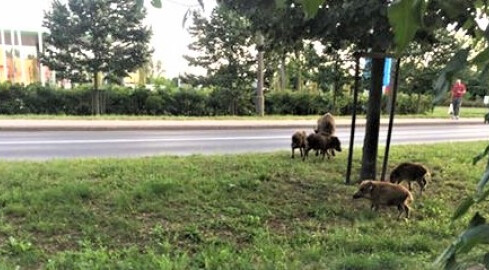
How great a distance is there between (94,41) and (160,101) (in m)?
3.76

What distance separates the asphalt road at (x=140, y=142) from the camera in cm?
1225

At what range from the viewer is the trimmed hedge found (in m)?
22.6

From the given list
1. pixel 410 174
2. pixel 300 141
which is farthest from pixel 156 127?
pixel 410 174

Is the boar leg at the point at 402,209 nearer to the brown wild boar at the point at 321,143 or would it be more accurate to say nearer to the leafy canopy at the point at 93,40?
the brown wild boar at the point at 321,143

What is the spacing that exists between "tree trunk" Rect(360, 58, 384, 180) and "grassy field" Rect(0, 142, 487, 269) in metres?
0.49

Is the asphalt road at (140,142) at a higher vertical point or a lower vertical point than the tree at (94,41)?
lower

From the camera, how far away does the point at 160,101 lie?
24484 millimetres

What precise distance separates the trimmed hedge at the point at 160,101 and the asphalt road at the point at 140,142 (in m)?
6.35

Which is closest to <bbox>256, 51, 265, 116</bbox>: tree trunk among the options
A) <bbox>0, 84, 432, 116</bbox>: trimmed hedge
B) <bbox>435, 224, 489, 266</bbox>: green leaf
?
<bbox>0, 84, 432, 116</bbox>: trimmed hedge

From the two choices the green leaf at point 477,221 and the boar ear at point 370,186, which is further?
the boar ear at point 370,186

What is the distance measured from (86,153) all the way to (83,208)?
6514mm

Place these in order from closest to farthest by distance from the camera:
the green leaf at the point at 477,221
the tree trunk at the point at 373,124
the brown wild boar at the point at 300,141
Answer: the green leaf at the point at 477,221, the tree trunk at the point at 373,124, the brown wild boar at the point at 300,141

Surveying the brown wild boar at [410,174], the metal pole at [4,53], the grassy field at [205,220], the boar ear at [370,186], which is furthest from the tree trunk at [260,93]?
the boar ear at [370,186]

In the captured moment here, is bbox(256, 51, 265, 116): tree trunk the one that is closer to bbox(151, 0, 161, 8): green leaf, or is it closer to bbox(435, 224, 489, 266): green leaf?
bbox(151, 0, 161, 8): green leaf
